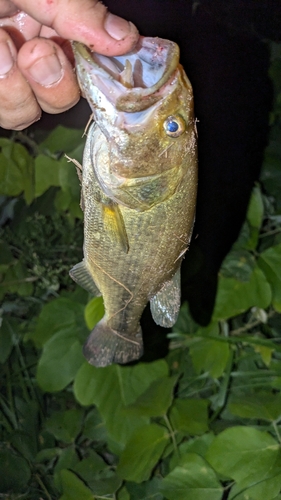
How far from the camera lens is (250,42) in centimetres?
237

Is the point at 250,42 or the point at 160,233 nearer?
the point at 160,233

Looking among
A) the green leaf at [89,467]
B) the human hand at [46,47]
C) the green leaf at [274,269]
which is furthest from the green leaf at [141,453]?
the human hand at [46,47]

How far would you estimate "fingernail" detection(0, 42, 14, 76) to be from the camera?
110 centimetres

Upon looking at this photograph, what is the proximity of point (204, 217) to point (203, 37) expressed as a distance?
37.1 inches

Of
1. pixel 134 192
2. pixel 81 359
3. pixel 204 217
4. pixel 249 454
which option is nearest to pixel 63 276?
pixel 81 359

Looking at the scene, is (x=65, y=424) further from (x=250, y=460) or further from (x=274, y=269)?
(x=274, y=269)

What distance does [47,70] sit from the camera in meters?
1.10

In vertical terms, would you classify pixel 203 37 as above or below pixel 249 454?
above

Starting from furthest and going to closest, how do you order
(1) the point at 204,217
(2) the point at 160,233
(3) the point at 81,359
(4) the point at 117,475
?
(1) the point at 204,217 → (3) the point at 81,359 → (4) the point at 117,475 → (2) the point at 160,233

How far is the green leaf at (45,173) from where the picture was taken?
246cm

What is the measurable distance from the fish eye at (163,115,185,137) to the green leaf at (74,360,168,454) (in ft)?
5.17

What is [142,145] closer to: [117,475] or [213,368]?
[213,368]

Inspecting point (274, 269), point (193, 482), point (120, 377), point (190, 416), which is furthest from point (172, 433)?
point (274, 269)

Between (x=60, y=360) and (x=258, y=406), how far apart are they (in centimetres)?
102
